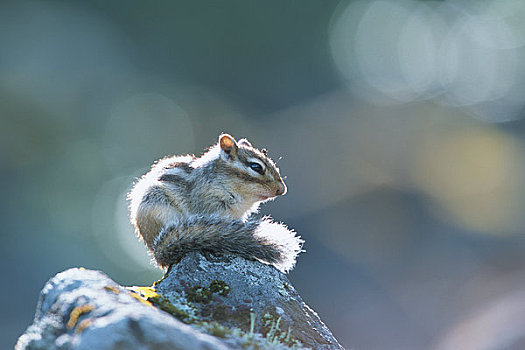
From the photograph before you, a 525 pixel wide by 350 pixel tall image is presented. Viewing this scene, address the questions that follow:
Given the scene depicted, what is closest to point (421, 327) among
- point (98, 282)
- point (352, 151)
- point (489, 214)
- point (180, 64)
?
point (489, 214)

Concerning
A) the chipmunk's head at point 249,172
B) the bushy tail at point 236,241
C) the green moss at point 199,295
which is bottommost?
the green moss at point 199,295

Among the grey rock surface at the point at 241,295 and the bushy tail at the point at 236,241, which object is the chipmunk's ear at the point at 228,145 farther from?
the grey rock surface at the point at 241,295

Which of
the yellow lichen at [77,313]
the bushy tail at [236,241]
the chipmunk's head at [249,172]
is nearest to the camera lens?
the yellow lichen at [77,313]

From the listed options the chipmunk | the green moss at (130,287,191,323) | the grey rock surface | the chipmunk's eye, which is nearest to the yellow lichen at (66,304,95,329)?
the green moss at (130,287,191,323)

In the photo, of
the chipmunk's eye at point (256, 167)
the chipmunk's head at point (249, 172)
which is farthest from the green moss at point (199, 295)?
the chipmunk's eye at point (256, 167)

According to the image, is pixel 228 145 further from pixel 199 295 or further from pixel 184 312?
pixel 184 312

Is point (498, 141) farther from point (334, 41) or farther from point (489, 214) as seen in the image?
point (334, 41)

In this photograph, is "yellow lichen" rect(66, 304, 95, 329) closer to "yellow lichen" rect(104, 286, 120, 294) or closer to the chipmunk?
"yellow lichen" rect(104, 286, 120, 294)
